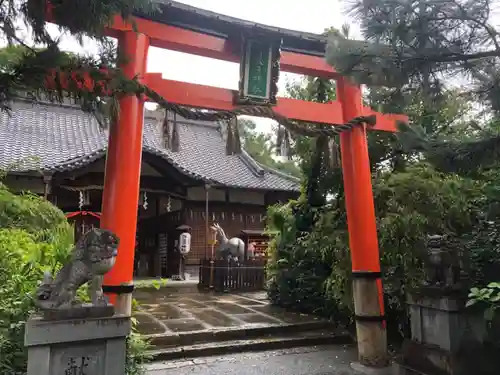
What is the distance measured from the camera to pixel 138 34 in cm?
475

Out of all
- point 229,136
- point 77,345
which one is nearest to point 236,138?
point 229,136

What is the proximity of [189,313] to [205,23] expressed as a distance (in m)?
5.83

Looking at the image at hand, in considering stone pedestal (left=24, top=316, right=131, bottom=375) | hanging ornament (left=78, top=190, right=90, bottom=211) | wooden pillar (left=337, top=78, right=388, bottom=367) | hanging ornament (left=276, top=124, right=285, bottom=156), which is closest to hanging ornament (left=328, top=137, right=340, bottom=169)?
wooden pillar (left=337, top=78, right=388, bottom=367)

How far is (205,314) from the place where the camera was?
8266 mm

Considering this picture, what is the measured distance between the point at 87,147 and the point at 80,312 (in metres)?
13.0

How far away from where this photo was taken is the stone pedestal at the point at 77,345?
2.85 meters

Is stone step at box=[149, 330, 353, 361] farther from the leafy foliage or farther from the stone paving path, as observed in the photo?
the leafy foliage

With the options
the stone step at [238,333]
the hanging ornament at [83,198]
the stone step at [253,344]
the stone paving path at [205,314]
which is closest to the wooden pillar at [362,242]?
the stone step at [253,344]

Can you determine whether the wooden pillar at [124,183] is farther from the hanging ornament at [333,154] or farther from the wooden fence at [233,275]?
the wooden fence at [233,275]

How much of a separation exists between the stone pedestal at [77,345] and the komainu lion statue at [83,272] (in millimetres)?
158

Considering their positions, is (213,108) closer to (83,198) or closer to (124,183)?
(124,183)

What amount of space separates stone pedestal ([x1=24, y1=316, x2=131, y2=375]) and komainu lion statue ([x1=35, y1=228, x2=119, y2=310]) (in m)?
0.16

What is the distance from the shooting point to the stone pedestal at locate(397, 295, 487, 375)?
446 cm

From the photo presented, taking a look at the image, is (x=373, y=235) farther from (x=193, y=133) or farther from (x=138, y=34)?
(x=193, y=133)
